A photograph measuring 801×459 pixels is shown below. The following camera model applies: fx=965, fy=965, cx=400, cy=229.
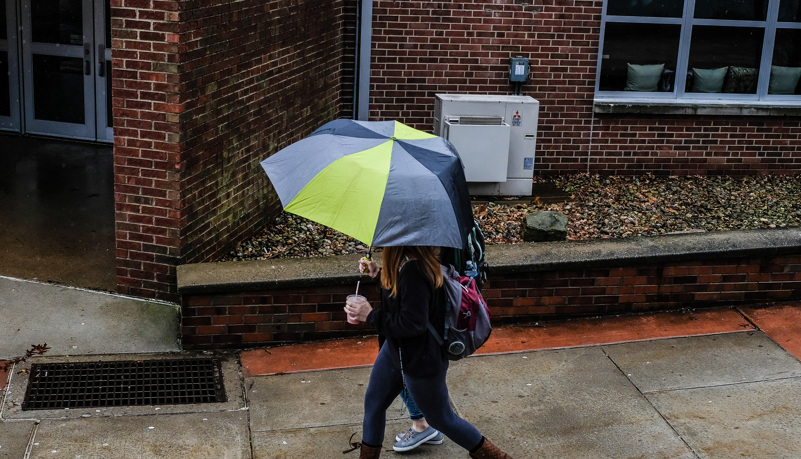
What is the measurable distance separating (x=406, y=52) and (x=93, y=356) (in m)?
4.81

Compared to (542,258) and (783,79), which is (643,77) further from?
(542,258)

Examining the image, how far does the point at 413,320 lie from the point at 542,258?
2780 mm

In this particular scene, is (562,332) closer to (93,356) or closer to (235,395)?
(235,395)

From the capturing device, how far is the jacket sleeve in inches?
172

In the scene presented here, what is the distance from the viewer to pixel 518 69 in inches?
386

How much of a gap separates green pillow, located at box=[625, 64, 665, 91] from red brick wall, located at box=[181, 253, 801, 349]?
3.41 meters

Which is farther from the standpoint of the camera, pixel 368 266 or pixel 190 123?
pixel 190 123

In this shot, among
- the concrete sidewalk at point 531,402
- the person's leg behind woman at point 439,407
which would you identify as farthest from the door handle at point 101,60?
the person's leg behind woman at point 439,407

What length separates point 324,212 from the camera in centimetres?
421

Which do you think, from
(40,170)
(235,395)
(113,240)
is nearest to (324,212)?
(235,395)

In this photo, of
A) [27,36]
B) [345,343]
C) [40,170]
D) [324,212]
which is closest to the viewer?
[324,212]

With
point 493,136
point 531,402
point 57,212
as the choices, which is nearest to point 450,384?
point 531,402

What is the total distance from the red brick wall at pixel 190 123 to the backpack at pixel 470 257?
263cm

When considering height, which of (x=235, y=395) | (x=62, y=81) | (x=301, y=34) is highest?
(x=301, y=34)
